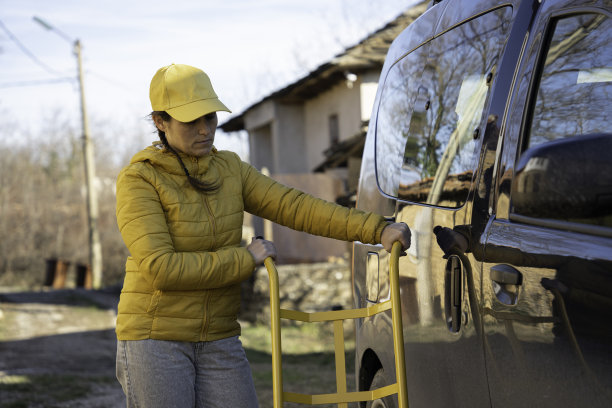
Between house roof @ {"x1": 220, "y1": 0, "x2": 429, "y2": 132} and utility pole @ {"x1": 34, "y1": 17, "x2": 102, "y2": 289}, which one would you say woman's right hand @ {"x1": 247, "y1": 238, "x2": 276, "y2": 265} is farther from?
utility pole @ {"x1": 34, "y1": 17, "x2": 102, "y2": 289}

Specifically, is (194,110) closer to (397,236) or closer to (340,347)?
(397,236)

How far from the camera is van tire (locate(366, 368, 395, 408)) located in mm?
3196

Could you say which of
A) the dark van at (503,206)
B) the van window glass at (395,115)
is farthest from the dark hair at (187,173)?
the van window glass at (395,115)

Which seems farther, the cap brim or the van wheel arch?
the van wheel arch

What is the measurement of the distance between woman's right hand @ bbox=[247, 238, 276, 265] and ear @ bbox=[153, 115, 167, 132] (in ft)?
1.76

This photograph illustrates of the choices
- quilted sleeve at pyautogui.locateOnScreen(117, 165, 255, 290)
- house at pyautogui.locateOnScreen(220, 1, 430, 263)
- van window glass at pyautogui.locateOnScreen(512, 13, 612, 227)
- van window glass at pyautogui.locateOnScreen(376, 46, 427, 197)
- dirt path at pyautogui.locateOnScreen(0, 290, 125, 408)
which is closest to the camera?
van window glass at pyautogui.locateOnScreen(512, 13, 612, 227)

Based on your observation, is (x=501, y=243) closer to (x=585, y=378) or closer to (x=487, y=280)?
(x=487, y=280)

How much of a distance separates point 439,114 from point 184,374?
4.31ft

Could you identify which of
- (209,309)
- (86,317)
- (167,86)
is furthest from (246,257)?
(86,317)

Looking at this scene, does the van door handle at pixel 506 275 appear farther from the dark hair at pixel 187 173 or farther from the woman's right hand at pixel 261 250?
the dark hair at pixel 187 173

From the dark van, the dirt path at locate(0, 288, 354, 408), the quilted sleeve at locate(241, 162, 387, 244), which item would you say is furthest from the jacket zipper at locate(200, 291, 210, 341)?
the dirt path at locate(0, 288, 354, 408)

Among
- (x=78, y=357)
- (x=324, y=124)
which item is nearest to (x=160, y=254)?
(x=78, y=357)

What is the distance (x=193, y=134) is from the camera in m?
2.89

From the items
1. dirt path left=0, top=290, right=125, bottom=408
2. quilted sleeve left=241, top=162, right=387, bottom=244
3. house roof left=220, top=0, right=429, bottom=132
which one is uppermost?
house roof left=220, top=0, right=429, bottom=132
